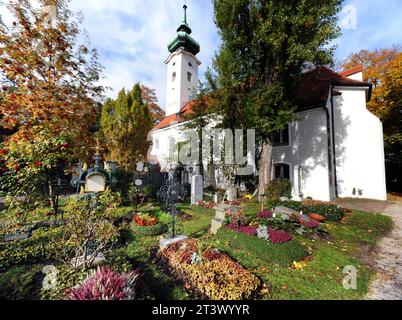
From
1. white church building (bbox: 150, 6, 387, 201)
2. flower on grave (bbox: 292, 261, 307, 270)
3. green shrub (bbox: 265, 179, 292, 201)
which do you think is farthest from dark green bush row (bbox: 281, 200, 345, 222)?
flower on grave (bbox: 292, 261, 307, 270)

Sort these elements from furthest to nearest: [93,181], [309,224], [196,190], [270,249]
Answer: [196,190] → [309,224] → [93,181] → [270,249]

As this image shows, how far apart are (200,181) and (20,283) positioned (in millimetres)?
9746

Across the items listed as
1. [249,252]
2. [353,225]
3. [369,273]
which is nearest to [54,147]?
[249,252]

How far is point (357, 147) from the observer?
518 inches

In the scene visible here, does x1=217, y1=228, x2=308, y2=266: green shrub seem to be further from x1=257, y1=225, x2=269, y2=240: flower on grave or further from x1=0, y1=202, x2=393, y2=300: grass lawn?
x1=257, y1=225, x2=269, y2=240: flower on grave

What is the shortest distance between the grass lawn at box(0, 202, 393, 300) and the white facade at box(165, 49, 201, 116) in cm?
2084

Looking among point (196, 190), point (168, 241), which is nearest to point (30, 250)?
point (168, 241)

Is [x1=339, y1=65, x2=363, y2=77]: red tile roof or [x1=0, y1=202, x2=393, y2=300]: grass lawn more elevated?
[x1=339, y1=65, x2=363, y2=77]: red tile roof

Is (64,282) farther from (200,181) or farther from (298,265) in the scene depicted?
(200,181)

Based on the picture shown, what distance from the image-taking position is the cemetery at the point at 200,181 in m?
3.92

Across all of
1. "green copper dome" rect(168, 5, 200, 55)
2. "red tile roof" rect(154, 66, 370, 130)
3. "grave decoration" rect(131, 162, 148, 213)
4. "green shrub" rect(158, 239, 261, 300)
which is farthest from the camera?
"green copper dome" rect(168, 5, 200, 55)

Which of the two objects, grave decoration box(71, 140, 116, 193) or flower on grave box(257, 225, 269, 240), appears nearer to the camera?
grave decoration box(71, 140, 116, 193)

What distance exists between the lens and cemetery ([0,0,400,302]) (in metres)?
3.92

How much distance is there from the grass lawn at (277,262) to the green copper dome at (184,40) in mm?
24739
